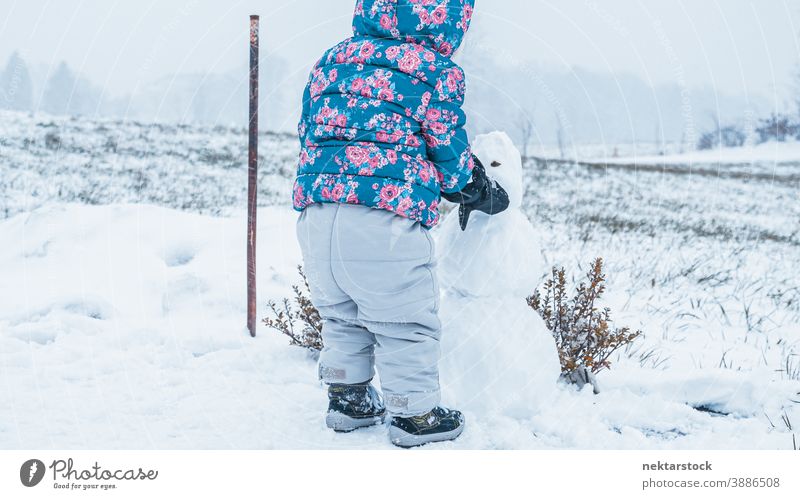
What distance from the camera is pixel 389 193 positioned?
2.26 metres

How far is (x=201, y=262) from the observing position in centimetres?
457

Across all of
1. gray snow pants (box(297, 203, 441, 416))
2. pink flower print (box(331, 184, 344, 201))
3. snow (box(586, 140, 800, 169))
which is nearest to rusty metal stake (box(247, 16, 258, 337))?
gray snow pants (box(297, 203, 441, 416))

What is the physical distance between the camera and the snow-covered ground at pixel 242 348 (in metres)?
2.49

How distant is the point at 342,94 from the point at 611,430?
1.64m

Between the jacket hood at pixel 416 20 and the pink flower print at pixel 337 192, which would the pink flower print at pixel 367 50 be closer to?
the jacket hood at pixel 416 20

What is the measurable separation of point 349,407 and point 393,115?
1131 millimetres

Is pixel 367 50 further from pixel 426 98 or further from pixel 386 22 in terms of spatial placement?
pixel 426 98

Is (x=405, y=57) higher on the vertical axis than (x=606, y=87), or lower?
lower

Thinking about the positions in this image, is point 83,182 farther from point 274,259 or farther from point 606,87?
point 606,87

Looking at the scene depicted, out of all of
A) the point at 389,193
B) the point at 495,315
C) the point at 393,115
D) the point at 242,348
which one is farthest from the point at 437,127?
the point at 242,348

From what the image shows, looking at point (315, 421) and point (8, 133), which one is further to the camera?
point (8, 133)

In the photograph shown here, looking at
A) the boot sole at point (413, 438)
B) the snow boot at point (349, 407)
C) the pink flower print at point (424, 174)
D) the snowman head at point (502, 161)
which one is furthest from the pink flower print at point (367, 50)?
the boot sole at point (413, 438)

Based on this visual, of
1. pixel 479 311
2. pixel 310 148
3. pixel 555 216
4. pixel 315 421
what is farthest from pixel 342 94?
pixel 555 216
